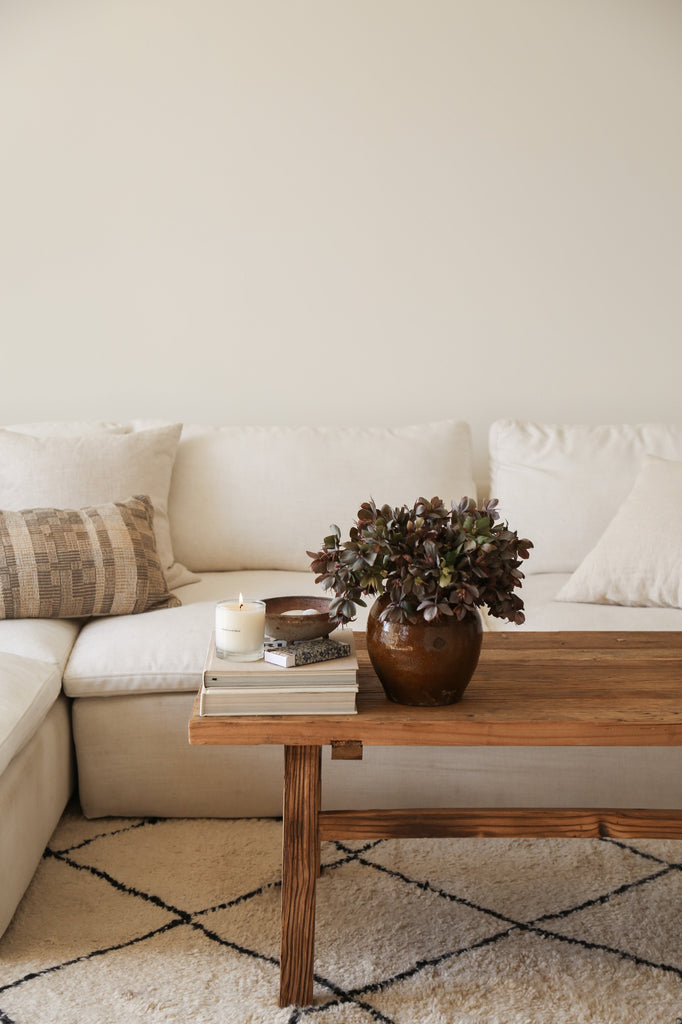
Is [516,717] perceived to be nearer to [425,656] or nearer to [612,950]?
[425,656]

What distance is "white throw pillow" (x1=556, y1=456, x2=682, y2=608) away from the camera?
2309 mm

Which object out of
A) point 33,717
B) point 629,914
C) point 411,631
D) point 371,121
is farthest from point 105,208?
point 629,914

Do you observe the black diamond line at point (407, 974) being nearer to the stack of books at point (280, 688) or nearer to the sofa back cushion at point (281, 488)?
the stack of books at point (280, 688)

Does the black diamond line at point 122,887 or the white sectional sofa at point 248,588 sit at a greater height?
the white sectional sofa at point 248,588

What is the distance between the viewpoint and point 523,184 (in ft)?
10.1

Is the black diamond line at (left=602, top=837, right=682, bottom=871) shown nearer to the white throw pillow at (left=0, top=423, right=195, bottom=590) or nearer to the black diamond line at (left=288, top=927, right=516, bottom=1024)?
the black diamond line at (left=288, top=927, right=516, bottom=1024)

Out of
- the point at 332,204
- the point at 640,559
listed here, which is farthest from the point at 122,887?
the point at 332,204

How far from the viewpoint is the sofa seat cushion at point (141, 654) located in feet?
6.71

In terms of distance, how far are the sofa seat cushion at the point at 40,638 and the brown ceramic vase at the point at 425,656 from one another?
0.90 metres

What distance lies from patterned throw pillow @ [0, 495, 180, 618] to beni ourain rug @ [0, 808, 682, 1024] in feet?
1.65

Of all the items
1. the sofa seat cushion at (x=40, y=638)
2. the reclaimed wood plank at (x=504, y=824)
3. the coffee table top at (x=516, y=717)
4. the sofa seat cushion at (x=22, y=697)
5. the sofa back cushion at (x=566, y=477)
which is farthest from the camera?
the sofa back cushion at (x=566, y=477)

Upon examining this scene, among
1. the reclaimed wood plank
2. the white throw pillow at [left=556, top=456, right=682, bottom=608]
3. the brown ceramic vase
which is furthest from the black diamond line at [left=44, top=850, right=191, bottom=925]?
the white throw pillow at [left=556, top=456, right=682, bottom=608]

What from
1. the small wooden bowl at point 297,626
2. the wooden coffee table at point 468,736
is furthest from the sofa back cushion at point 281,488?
the small wooden bowl at point 297,626

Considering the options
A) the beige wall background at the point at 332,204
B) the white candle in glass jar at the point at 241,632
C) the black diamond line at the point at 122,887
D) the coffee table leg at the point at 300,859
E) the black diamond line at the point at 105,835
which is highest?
the beige wall background at the point at 332,204
